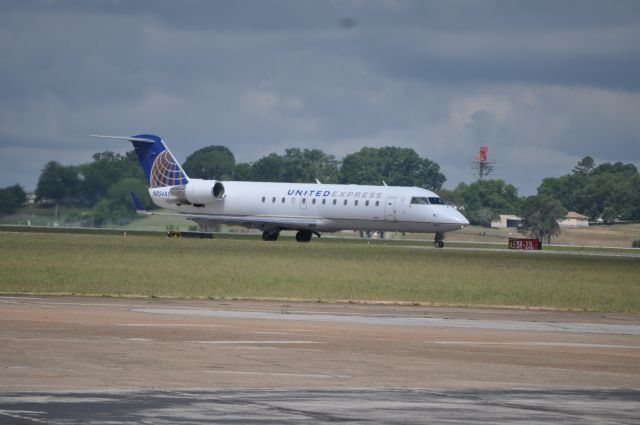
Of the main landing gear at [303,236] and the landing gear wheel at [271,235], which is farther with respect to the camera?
the main landing gear at [303,236]

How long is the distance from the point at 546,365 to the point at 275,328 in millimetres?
6735

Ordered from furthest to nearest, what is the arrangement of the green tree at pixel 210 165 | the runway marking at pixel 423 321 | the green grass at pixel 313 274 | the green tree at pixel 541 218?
the green tree at pixel 541 218 < the green tree at pixel 210 165 < the green grass at pixel 313 274 < the runway marking at pixel 423 321

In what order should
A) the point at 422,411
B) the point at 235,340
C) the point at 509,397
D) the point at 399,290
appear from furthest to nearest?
the point at 399,290 → the point at 235,340 → the point at 509,397 → the point at 422,411

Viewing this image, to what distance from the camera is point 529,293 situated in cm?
4125

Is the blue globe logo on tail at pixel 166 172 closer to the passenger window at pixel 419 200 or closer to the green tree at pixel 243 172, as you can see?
the passenger window at pixel 419 200

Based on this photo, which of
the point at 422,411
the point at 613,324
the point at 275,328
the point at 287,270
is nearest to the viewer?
the point at 422,411

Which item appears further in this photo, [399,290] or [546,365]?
[399,290]

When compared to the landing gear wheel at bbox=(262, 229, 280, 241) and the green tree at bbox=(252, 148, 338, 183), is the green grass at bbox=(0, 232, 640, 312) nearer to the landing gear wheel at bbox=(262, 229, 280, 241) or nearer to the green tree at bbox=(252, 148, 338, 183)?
the landing gear wheel at bbox=(262, 229, 280, 241)

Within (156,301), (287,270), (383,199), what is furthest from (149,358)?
(383,199)

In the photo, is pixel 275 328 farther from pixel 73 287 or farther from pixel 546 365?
pixel 73 287

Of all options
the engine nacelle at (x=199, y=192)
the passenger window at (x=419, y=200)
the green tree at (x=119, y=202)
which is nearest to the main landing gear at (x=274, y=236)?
the engine nacelle at (x=199, y=192)

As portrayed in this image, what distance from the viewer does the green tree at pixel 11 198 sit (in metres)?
83.9

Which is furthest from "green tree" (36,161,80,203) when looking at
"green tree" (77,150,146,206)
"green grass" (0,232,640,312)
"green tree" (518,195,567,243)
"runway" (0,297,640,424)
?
"green tree" (518,195,567,243)

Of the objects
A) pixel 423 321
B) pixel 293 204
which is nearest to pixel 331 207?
pixel 293 204
